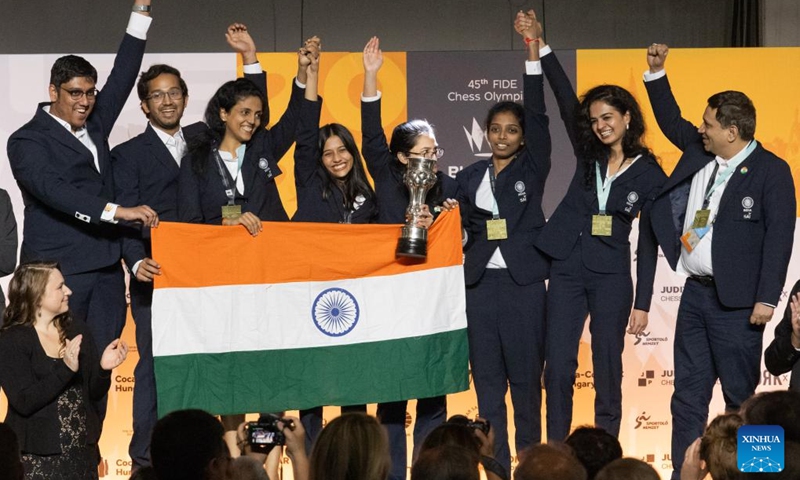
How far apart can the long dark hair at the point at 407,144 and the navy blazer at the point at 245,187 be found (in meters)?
0.44

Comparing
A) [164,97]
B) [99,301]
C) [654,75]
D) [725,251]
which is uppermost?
[654,75]

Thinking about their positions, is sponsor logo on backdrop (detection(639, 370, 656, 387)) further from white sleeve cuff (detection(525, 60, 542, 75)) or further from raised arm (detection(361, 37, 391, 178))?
raised arm (detection(361, 37, 391, 178))

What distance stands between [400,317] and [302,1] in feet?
12.4

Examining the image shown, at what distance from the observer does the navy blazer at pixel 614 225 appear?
17.7 feet

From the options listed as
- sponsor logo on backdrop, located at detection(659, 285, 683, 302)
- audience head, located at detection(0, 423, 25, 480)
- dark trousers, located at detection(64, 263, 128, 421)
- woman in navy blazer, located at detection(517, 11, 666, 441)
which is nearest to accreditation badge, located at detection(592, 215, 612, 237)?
woman in navy blazer, located at detection(517, 11, 666, 441)

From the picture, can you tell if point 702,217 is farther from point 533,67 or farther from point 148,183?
point 148,183

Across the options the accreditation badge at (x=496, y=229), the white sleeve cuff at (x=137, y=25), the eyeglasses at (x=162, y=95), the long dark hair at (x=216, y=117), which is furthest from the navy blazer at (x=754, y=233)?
the white sleeve cuff at (x=137, y=25)

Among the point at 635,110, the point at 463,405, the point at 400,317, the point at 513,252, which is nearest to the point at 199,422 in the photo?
the point at 400,317

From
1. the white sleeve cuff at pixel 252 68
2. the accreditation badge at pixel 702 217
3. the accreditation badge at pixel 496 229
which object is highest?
the white sleeve cuff at pixel 252 68

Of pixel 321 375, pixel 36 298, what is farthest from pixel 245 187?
pixel 36 298

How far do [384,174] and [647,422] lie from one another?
2.75 m

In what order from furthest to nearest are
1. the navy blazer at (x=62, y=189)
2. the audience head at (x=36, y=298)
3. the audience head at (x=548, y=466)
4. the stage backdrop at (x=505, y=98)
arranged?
the stage backdrop at (x=505, y=98) → the navy blazer at (x=62, y=189) → the audience head at (x=36, y=298) → the audience head at (x=548, y=466)

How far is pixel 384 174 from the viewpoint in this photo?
550 centimetres

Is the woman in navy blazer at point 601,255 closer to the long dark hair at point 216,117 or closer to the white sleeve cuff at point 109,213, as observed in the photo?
the long dark hair at point 216,117
